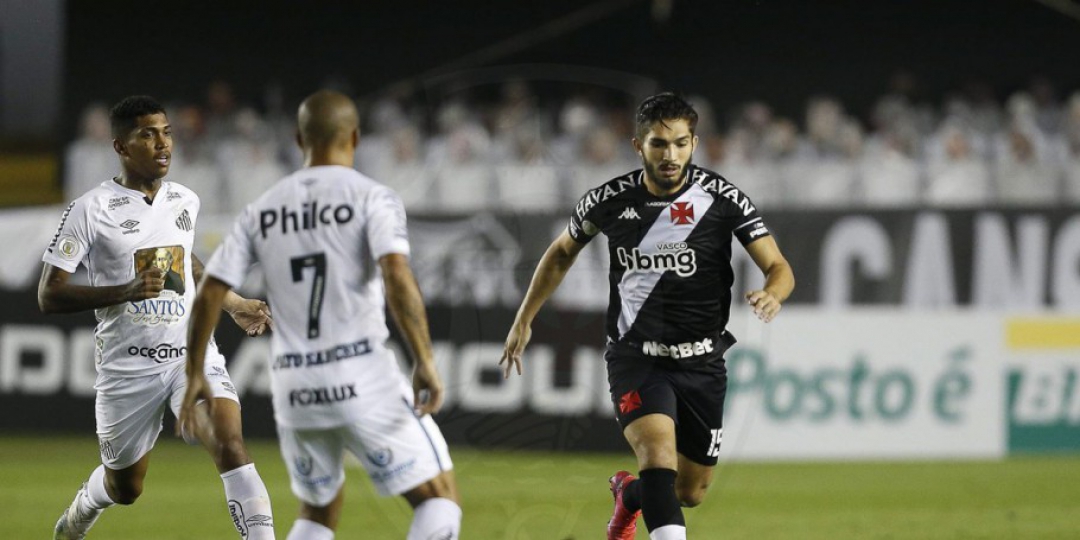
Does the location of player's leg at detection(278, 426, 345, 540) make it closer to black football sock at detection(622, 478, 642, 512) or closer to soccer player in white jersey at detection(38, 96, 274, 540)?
soccer player in white jersey at detection(38, 96, 274, 540)

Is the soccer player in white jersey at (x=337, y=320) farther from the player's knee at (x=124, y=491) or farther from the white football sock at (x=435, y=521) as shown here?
the player's knee at (x=124, y=491)

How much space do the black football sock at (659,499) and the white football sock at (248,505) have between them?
1758 mm

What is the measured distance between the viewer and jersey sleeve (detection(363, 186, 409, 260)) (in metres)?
5.21

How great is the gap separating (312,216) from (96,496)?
2.87 metres

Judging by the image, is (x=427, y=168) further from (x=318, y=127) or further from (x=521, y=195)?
(x=318, y=127)

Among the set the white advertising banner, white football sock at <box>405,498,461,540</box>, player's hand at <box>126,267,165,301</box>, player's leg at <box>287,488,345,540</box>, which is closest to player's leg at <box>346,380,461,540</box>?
white football sock at <box>405,498,461,540</box>

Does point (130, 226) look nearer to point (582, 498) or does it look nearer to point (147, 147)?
point (147, 147)

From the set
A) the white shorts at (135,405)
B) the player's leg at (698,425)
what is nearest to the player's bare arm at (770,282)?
the player's leg at (698,425)

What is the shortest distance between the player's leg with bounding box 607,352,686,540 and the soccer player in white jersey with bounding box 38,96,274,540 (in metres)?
1.74

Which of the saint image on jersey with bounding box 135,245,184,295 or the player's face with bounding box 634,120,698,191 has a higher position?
the player's face with bounding box 634,120,698,191

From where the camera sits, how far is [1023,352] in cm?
1305

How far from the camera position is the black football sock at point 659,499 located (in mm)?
6426

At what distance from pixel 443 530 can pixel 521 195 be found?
9.35m

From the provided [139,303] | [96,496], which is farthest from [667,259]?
[96,496]
